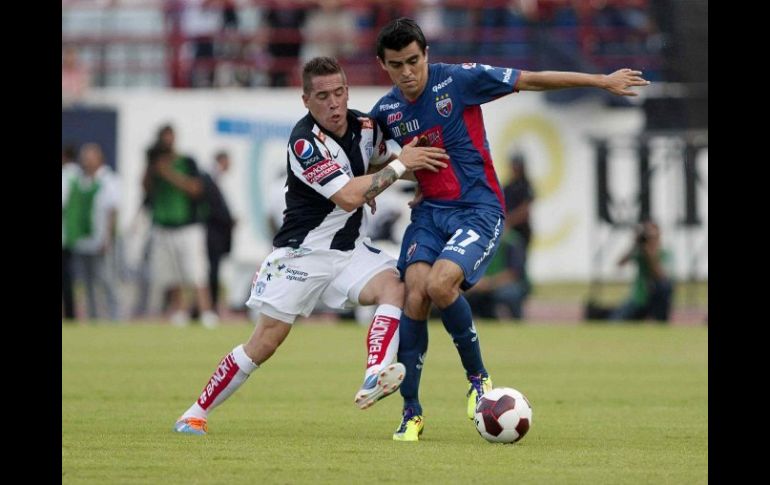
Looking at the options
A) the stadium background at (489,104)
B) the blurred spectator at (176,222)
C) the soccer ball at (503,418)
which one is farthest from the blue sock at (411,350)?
the stadium background at (489,104)

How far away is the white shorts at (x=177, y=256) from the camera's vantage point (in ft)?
71.3

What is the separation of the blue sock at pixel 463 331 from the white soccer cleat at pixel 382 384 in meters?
0.89

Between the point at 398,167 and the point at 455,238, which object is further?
the point at 455,238

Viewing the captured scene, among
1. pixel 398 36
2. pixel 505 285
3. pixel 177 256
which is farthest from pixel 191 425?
pixel 177 256

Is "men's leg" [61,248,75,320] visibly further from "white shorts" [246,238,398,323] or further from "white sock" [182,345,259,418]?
"white shorts" [246,238,398,323]

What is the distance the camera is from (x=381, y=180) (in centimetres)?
870

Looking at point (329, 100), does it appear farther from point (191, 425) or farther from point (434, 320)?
point (434, 320)

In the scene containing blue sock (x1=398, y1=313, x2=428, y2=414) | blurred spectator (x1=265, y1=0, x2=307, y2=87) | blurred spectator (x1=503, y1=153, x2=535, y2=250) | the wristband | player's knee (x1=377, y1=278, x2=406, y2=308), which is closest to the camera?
the wristband

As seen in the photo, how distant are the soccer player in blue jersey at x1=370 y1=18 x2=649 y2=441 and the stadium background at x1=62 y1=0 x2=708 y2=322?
14391mm

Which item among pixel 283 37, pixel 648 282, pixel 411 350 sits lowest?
pixel 648 282

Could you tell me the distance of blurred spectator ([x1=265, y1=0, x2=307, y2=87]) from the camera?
1048 inches

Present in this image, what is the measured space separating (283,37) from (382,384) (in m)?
19.2

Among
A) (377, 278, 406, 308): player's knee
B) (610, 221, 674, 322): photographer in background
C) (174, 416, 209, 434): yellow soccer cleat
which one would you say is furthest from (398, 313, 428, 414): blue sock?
(610, 221, 674, 322): photographer in background
